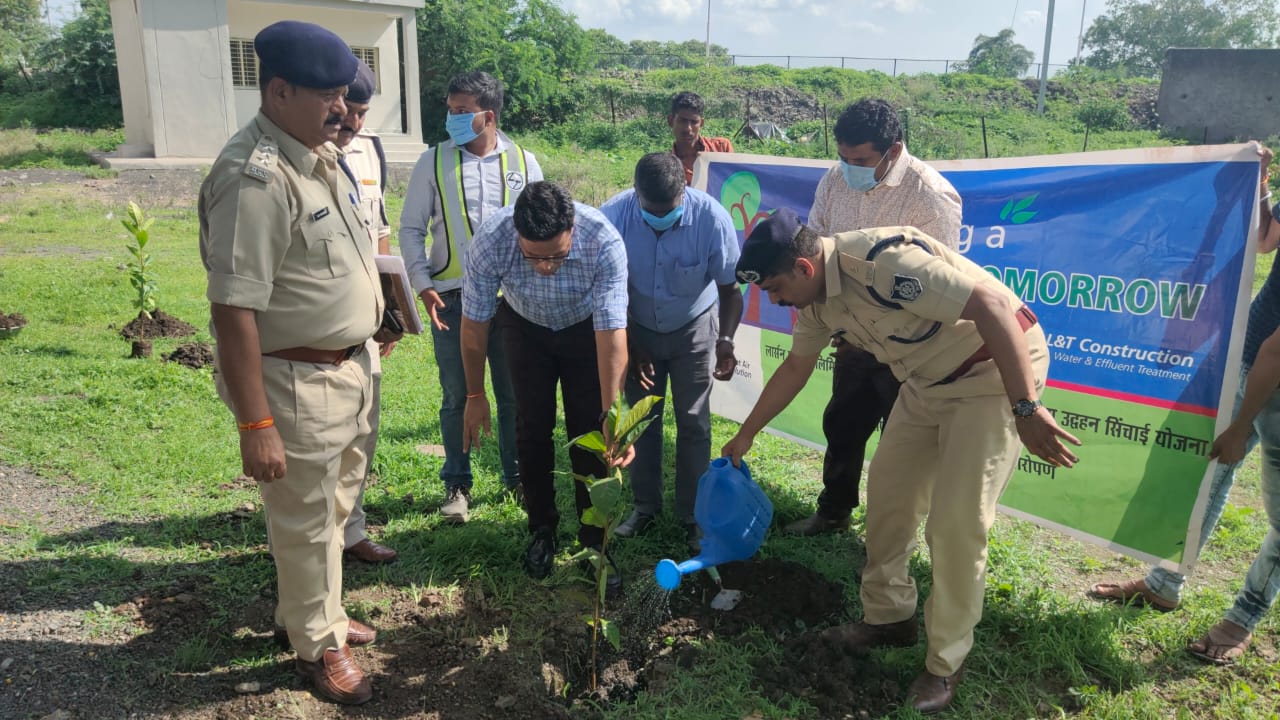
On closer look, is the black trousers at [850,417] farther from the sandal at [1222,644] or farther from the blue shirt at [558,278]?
the sandal at [1222,644]

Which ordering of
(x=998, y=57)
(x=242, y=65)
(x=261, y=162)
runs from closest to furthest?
(x=261, y=162) < (x=242, y=65) < (x=998, y=57)

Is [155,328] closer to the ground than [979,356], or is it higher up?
closer to the ground

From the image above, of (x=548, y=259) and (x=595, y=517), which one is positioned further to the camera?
(x=548, y=259)

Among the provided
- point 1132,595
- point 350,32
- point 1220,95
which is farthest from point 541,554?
point 1220,95

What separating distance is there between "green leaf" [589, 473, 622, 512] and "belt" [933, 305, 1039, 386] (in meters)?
1.19

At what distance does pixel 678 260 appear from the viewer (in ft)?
12.1

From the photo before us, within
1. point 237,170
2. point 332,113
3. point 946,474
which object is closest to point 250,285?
point 237,170

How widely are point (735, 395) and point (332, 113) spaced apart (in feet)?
11.5

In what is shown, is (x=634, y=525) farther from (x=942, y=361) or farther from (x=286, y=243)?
(x=286, y=243)

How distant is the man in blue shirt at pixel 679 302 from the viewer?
366 centimetres

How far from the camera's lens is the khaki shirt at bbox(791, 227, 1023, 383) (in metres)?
2.63

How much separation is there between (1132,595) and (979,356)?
5.37 ft

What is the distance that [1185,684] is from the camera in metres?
3.06

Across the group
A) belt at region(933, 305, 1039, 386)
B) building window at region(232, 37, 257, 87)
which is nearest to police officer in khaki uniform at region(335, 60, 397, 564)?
belt at region(933, 305, 1039, 386)
